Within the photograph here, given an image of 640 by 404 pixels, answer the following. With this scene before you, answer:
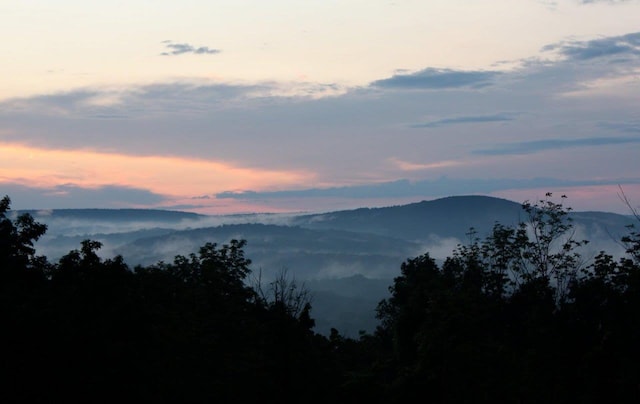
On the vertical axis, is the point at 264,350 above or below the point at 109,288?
below

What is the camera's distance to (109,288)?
33812 millimetres

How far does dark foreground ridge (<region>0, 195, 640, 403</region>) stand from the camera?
31359mm

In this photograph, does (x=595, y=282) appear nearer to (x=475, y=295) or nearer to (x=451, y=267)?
(x=475, y=295)

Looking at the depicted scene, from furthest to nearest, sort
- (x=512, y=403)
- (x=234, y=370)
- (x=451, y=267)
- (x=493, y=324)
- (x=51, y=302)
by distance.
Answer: (x=451, y=267)
(x=493, y=324)
(x=234, y=370)
(x=512, y=403)
(x=51, y=302)

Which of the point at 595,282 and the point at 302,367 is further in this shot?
the point at 302,367

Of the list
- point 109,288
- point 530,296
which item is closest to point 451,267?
point 530,296

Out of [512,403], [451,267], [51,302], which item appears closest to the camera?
[51,302]

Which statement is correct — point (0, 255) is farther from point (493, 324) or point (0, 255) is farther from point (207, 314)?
point (493, 324)

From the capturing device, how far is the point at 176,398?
38.9 metres

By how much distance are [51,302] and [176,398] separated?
9.26m

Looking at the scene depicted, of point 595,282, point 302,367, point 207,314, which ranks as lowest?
point 302,367

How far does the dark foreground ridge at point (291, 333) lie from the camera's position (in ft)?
103

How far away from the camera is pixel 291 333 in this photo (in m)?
51.1

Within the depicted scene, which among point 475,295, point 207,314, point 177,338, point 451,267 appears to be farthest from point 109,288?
point 451,267
